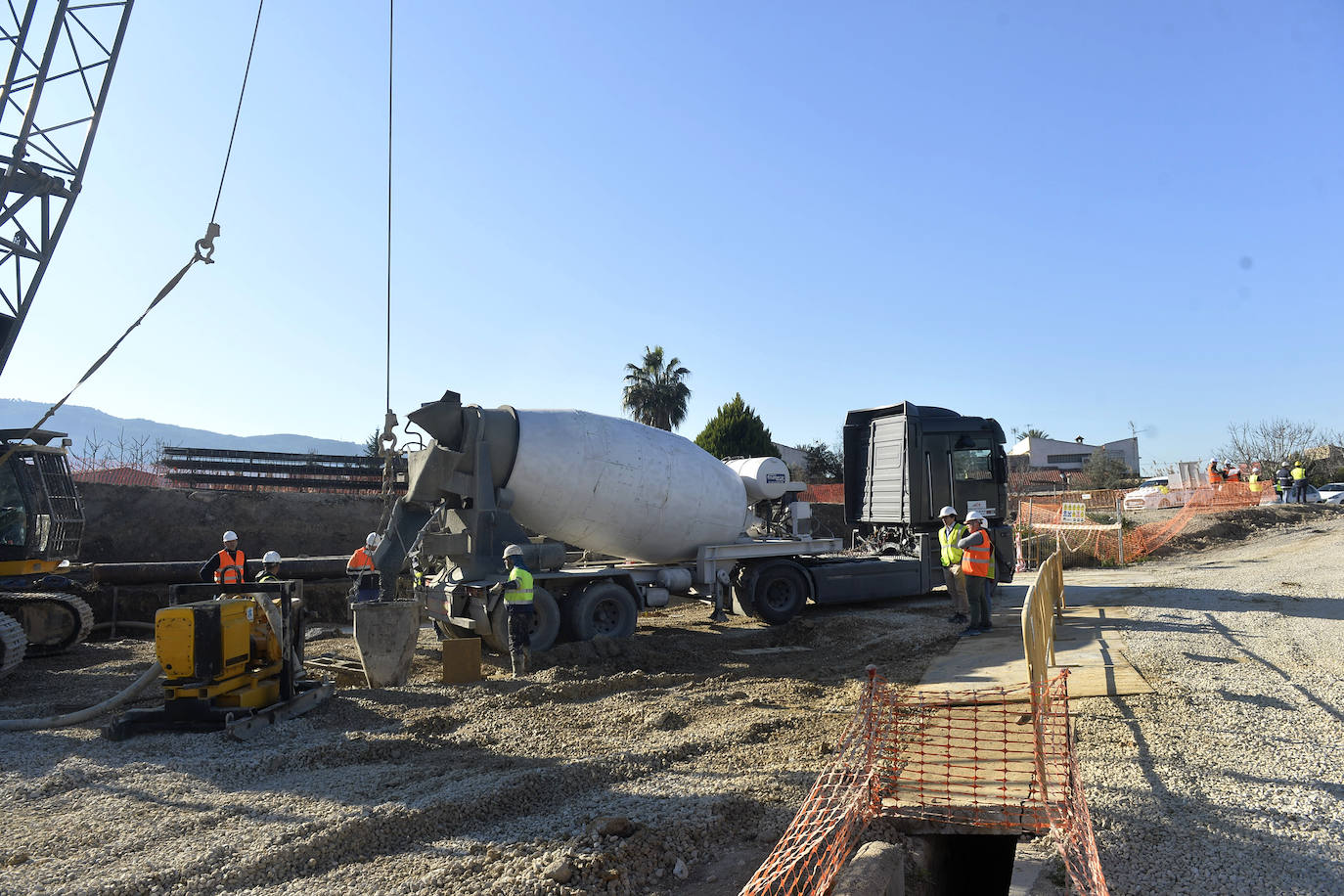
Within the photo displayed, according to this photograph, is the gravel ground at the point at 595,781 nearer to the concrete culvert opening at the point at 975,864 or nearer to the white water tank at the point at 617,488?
the concrete culvert opening at the point at 975,864

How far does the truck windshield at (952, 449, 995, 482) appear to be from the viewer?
14.8 m

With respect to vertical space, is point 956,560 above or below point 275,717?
above

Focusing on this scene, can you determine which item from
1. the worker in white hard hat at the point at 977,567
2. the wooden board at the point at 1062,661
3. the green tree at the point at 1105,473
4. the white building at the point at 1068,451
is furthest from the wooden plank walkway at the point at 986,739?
the white building at the point at 1068,451

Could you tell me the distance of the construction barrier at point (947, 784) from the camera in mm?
4422

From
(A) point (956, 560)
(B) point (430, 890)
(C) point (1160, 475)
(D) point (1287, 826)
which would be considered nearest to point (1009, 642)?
(A) point (956, 560)

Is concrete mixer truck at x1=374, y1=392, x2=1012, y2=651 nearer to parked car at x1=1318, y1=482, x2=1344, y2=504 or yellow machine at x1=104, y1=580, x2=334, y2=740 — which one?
yellow machine at x1=104, y1=580, x2=334, y2=740

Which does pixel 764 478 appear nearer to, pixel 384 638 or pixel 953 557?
pixel 953 557

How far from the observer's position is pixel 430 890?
429 cm

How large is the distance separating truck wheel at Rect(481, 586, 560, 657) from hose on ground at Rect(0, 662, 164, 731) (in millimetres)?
3776

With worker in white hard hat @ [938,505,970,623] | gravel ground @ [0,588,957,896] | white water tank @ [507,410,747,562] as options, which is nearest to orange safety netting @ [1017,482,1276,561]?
worker in white hard hat @ [938,505,970,623]

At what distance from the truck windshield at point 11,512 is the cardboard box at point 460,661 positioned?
7313 millimetres

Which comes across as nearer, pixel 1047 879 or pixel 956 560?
pixel 1047 879

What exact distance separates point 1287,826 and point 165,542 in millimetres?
24249

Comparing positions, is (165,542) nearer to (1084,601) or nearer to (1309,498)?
(1084,601)
